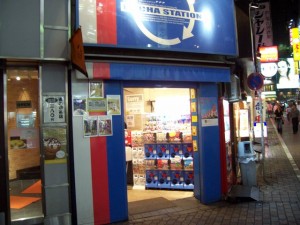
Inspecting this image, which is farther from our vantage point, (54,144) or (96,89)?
(96,89)

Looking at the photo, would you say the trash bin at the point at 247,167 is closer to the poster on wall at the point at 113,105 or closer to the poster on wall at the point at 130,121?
the poster on wall at the point at 130,121

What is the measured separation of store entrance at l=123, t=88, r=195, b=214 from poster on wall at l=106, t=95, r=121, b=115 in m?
2.81

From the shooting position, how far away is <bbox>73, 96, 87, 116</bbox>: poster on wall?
6.59 m

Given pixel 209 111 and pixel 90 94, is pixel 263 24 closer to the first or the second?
pixel 209 111

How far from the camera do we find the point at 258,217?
273 inches

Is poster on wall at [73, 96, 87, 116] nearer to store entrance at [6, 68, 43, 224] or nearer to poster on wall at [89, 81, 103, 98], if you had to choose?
poster on wall at [89, 81, 103, 98]

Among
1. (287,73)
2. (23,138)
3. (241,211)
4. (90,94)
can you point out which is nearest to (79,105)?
(90,94)

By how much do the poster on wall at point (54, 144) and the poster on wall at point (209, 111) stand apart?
3.31 meters

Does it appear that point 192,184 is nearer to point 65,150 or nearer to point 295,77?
point 65,150

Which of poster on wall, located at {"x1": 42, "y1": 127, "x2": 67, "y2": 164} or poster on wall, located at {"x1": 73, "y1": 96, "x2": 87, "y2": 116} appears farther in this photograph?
poster on wall, located at {"x1": 73, "y1": 96, "x2": 87, "y2": 116}

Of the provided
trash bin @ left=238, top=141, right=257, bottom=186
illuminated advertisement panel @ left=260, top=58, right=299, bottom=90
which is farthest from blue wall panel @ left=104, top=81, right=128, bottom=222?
illuminated advertisement panel @ left=260, top=58, right=299, bottom=90

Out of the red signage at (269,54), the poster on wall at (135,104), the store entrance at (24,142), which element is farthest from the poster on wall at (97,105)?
the red signage at (269,54)

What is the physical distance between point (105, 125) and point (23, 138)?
5.16 feet

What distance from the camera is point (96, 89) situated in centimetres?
680
